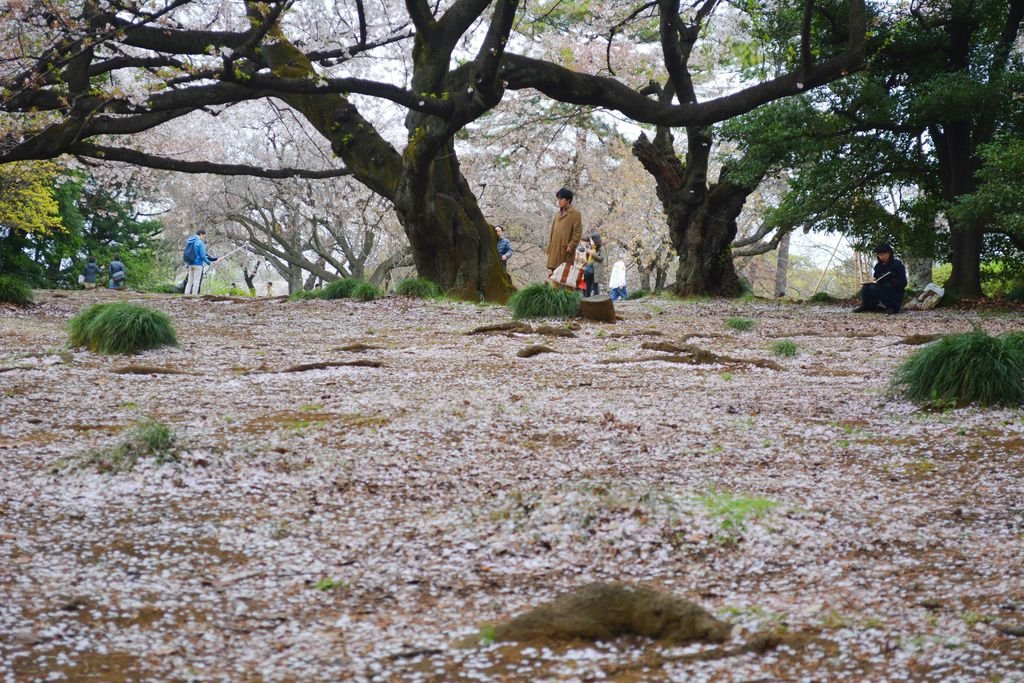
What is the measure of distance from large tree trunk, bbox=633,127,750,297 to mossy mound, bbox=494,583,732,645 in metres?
17.7

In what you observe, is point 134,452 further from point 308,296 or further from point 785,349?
point 308,296

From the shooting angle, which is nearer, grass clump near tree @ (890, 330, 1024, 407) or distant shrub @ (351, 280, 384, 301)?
grass clump near tree @ (890, 330, 1024, 407)

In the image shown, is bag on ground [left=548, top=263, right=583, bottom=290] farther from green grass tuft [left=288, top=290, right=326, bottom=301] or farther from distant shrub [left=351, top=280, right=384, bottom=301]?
green grass tuft [left=288, top=290, right=326, bottom=301]

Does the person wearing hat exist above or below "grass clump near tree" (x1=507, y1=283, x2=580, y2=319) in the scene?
above

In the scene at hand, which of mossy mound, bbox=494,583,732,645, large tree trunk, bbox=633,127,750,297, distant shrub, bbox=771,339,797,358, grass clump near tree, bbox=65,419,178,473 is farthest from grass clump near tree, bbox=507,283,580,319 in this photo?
mossy mound, bbox=494,583,732,645

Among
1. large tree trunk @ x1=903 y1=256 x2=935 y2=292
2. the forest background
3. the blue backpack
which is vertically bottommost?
the blue backpack

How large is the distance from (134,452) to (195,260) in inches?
788

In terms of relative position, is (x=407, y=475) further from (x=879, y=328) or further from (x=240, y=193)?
(x=240, y=193)

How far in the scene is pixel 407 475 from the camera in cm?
464

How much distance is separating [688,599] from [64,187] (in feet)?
88.4

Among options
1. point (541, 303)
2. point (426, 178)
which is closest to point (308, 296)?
point (426, 178)

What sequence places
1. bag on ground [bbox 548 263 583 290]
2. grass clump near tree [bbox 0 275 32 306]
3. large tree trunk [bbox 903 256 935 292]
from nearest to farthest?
grass clump near tree [bbox 0 275 32 306] < bag on ground [bbox 548 263 583 290] < large tree trunk [bbox 903 256 935 292]

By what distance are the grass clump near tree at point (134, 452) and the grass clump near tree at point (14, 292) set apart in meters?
10.3

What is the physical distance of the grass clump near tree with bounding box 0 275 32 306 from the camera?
13453mm
